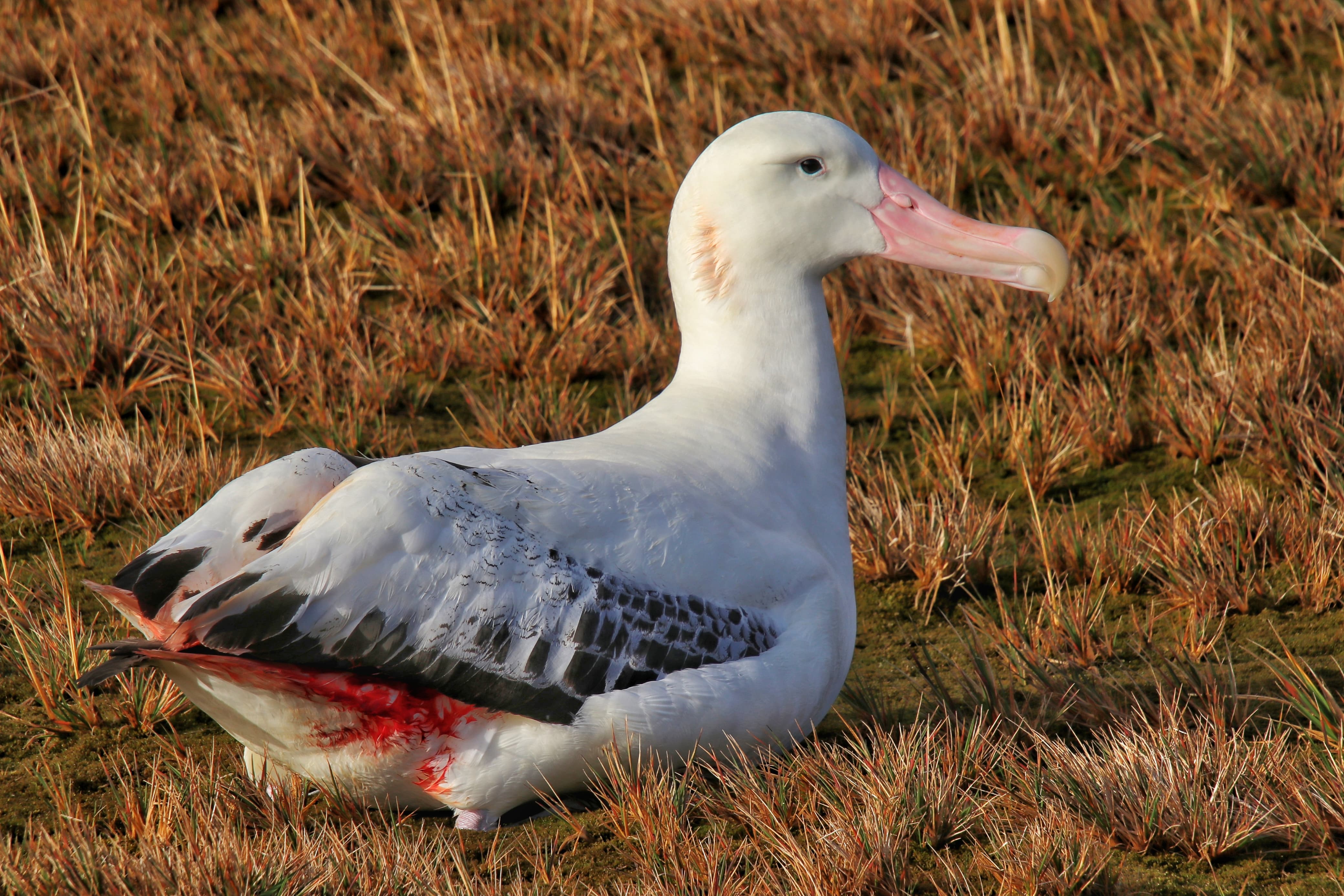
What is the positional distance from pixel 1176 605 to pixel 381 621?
2557 millimetres

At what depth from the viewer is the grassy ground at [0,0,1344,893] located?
3.01m

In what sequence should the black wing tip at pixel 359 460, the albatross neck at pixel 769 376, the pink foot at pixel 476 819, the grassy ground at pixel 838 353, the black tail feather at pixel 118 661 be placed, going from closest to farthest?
the black tail feather at pixel 118 661
the grassy ground at pixel 838 353
the pink foot at pixel 476 819
the black wing tip at pixel 359 460
the albatross neck at pixel 769 376

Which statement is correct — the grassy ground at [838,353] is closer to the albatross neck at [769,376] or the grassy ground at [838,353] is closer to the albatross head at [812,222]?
the albatross neck at [769,376]

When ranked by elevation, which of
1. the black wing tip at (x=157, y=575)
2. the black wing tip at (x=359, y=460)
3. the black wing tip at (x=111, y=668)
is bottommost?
the black wing tip at (x=111, y=668)

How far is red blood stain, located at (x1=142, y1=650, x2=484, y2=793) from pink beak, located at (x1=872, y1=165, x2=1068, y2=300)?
1759 mm

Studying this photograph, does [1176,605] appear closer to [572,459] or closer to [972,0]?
[572,459]

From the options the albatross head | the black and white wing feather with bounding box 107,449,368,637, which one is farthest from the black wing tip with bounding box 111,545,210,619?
the albatross head

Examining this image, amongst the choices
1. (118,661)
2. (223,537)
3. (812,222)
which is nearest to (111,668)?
(118,661)

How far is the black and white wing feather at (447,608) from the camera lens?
9.20ft

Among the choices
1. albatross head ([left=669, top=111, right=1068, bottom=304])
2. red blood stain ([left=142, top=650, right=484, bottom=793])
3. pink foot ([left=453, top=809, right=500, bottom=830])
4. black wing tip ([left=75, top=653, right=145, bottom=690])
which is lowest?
pink foot ([left=453, top=809, right=500, bottom=830])

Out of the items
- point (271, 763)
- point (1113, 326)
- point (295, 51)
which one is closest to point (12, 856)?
point (271, 763)

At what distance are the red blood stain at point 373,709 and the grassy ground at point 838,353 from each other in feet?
0.64

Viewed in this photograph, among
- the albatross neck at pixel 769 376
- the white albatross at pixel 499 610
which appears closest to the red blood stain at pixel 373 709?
the white albatross at pixel 499 610

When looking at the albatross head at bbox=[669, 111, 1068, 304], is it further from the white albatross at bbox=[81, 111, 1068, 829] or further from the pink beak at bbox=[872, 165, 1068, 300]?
the white albatross at bbox=[81, 111, 1068, 829]
